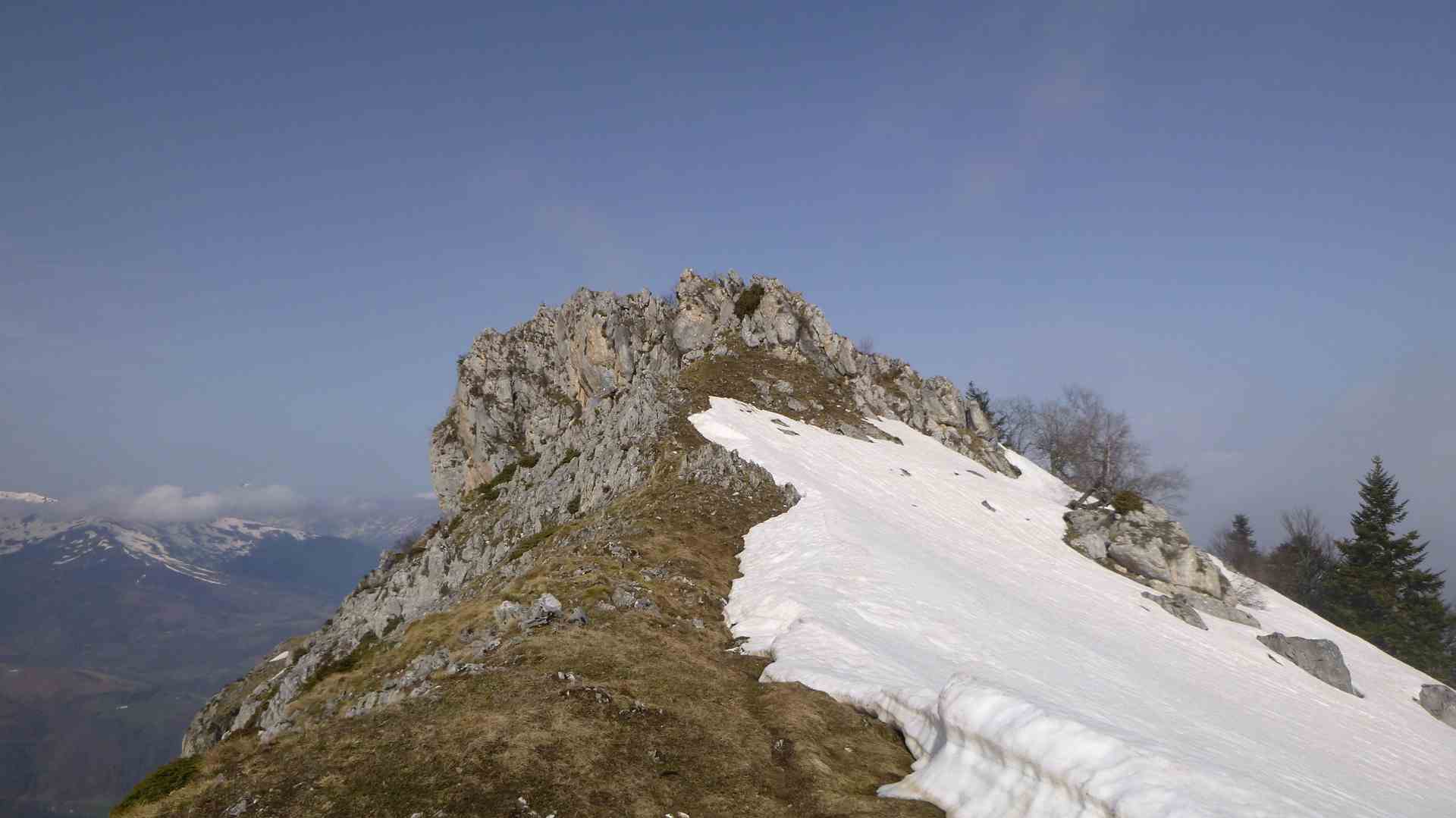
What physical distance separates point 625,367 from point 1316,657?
5775cm

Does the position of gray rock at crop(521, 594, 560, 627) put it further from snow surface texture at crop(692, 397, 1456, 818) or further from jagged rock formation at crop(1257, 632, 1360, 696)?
jagged rock formation at crop(1257, 632, 1360, 696)

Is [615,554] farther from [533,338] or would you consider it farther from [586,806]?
[533,338]

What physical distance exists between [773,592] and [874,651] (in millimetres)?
5386

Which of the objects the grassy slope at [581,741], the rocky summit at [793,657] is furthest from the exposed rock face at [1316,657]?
the grassy slope at [581,741]

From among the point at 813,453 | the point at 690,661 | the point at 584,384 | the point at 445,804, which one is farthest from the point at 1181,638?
the point at 584,384

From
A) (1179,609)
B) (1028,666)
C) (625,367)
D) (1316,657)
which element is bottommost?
(1028,666)

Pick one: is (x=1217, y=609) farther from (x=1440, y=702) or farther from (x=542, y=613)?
(x=542, y=613)

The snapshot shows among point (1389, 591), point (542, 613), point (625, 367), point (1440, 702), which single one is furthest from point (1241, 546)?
point (542, 613)

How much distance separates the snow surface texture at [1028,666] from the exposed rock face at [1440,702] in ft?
3.00

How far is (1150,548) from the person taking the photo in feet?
154

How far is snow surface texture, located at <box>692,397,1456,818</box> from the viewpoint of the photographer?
37.7 ft

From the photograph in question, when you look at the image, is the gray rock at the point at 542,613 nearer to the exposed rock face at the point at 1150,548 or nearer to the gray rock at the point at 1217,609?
the exposed rock face at the point at 1150,548

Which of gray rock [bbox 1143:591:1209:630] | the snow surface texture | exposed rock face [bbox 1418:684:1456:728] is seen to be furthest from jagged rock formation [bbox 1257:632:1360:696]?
exposed rock face [bbox 1418:684:1456:728]

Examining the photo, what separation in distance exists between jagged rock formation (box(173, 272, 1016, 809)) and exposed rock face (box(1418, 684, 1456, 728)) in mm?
31491
